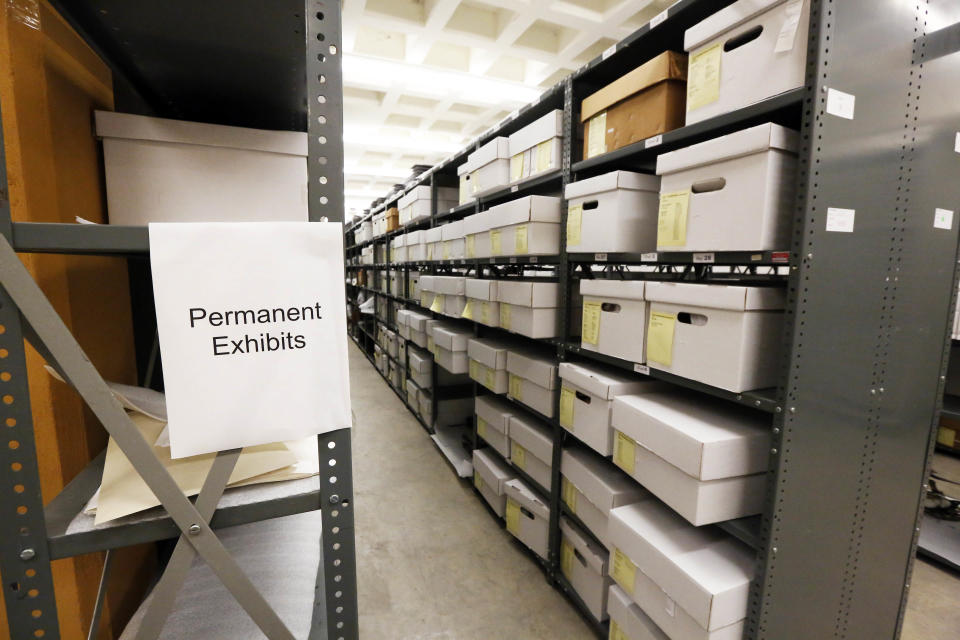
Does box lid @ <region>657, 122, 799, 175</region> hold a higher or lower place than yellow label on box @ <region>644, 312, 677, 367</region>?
higher

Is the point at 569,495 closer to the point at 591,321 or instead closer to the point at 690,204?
the point at 591,321

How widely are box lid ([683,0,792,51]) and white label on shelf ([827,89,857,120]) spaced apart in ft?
0.79

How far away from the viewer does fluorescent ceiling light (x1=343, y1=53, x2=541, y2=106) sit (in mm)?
3604

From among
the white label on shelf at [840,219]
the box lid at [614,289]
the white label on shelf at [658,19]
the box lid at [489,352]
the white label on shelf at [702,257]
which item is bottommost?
the box lid at [489,352]

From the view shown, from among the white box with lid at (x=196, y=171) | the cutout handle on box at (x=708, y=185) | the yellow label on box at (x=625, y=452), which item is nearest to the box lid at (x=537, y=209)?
the cutout handle on box at (x=708, y=185)

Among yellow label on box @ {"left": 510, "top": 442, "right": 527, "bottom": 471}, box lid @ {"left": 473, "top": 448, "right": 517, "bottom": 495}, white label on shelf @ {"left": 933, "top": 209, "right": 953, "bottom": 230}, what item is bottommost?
box lid @ {"left": 473, "top": 448, "right": 517, "bottom": 495}

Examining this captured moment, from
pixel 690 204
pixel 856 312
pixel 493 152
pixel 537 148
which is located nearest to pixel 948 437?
pixel 856 312

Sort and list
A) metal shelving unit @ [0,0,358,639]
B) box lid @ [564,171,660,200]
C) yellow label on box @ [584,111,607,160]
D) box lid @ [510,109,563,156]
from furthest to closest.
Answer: box lid @ [510,109,563,156] < yellow label on box @ [584,111,607,160] < box lid @ [564,171,660,200] < metal shelving unit @ [0,0,358,639]

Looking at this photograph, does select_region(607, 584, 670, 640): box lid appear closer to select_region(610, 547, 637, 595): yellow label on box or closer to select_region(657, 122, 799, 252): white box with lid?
select_region(610, 547, 637, 595): yellow label on box

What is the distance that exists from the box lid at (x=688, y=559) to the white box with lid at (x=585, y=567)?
267 millimetres

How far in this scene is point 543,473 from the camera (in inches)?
75.9

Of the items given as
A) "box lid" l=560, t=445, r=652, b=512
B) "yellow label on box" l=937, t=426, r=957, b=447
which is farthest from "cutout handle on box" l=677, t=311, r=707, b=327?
"yellow label on box" l=937, t=426, r=957, b=447

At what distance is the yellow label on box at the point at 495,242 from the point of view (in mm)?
2200

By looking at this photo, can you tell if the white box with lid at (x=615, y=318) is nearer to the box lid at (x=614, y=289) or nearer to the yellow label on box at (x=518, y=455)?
the box lid at (x=614, y=289)
